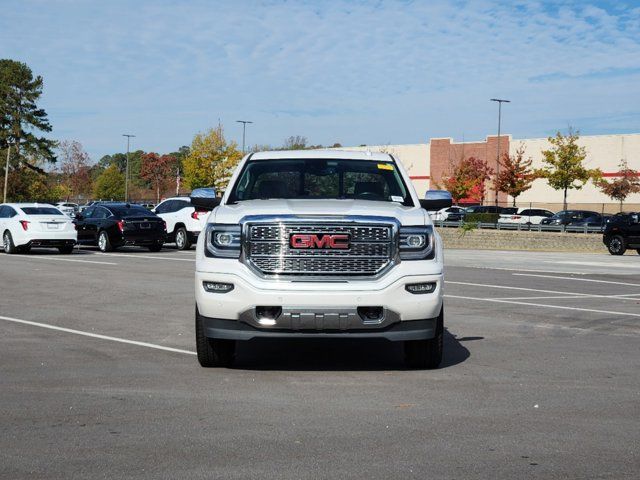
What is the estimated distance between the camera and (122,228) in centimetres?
2803

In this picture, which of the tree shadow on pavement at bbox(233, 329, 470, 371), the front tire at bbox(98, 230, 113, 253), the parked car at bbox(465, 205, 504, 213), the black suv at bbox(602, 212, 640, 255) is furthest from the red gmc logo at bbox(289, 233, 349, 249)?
the parked car at bbox(465, 205, 504, 213)

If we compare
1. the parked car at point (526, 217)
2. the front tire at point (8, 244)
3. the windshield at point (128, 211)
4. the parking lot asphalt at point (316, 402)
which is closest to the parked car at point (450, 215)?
the parked car at point (526, 217)

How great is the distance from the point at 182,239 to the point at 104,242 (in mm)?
2786

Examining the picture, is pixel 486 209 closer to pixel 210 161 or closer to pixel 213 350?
pixel 210 161

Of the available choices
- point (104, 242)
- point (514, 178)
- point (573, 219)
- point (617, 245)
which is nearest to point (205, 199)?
point (104, 242)

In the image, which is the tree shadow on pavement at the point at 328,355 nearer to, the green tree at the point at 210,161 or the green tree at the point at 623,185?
the green tree at the point at 623,185

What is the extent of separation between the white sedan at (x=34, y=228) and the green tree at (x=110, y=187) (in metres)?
88.8

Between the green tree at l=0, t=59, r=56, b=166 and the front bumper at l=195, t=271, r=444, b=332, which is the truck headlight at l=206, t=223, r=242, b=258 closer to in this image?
the front bumper at l=195, t=271, r=444, b=332

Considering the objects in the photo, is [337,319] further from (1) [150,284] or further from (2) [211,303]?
(1) [150,284]

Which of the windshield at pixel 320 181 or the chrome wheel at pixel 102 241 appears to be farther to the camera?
the chrome wheel at pixel 102 241

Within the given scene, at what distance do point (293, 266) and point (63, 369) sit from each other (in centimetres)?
227

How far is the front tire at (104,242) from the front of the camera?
28.2 meters

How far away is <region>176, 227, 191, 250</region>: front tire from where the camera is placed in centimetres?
3009

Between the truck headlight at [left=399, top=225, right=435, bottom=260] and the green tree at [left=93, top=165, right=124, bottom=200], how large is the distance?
10943 cm
